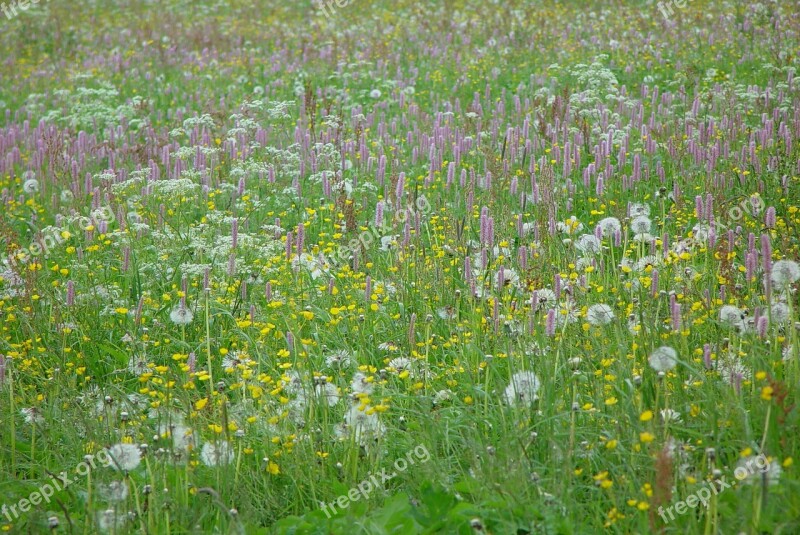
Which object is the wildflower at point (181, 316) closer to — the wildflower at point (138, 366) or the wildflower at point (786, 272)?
the wildflower at point (138, 366)

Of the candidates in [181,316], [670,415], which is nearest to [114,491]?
[181,316]

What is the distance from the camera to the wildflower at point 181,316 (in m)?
4.91

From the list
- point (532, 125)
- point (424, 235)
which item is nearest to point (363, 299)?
point (424, 235)

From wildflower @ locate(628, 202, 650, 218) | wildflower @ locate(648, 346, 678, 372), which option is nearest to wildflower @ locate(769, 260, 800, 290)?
wildflower @ locate(648, 346, 678, 372)

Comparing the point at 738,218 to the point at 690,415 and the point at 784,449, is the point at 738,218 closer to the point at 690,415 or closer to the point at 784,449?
the point at 690,415

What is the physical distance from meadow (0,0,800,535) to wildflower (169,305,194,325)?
0.6 inches

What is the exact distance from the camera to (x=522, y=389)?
149 inches

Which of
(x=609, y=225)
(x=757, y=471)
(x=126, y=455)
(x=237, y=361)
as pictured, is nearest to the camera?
(x=757, y=471)

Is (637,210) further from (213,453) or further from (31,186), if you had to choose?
(31,186)

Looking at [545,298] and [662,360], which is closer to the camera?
[662,360]

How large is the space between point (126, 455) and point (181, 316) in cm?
148

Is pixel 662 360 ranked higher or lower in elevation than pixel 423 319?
higher

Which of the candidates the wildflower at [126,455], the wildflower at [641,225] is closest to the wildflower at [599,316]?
the wildflower at [641,225]

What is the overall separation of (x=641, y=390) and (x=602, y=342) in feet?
2.19
